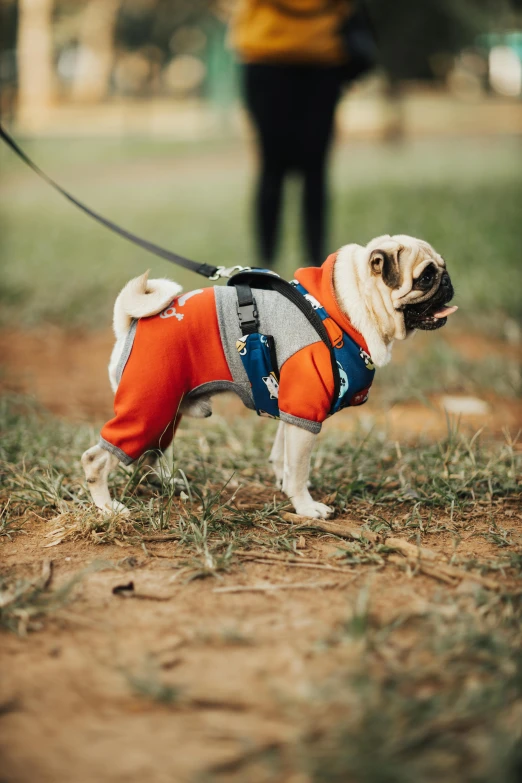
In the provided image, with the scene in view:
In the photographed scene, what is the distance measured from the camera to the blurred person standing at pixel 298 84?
553 cm

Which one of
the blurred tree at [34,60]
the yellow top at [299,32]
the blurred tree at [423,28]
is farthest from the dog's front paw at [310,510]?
the blurred tree at [34,60]

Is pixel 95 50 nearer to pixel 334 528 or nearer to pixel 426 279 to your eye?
pixel 426 279

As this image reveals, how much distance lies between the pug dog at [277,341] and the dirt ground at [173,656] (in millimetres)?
374

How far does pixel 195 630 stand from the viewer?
2027mm

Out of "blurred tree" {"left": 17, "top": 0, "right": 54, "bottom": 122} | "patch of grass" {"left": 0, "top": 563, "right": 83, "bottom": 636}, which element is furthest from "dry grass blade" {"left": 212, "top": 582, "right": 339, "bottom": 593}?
"blurred tree" {"left": 17, "top": 0, "right": 54, "bottom": 122}

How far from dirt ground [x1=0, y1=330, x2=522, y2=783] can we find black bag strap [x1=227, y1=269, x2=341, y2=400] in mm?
590

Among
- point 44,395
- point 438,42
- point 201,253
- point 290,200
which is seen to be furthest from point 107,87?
point 44,395

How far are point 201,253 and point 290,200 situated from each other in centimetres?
383

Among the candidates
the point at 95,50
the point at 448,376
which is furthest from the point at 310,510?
the point at 95,50

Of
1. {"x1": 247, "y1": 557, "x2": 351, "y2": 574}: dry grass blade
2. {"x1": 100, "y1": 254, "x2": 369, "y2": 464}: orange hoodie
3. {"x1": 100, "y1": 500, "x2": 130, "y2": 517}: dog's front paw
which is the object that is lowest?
{"x1": 247, "y1": 557, "x2": 351, "y2": 574}: dry grass blade

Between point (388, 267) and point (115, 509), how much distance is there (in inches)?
48.4

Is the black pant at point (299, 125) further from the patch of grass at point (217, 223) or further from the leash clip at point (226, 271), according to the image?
the leash clip at point (226, 271)

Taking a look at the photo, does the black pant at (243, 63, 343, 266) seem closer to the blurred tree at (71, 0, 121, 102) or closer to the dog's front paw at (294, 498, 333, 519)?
the dog's front paw at (294, 498, 333, 519)

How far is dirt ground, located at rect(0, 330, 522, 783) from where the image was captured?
1.62 meters
